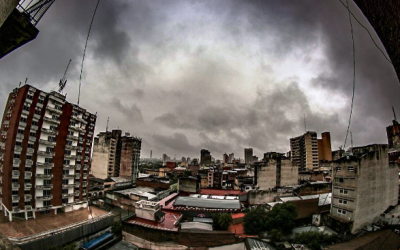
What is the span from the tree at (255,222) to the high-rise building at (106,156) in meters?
38.4

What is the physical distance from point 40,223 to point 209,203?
2008 centimetres

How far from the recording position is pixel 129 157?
157 ft

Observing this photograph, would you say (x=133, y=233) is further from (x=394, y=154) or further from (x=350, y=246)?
(x=394, y=154)

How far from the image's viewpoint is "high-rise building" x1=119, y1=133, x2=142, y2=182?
4734 cm

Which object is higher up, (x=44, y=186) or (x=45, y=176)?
(x=45, y=176)

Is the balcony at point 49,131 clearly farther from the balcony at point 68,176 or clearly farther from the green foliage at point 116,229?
the green foliage at point 116,229

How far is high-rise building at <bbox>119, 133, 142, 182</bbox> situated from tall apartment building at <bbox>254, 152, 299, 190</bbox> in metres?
30.7

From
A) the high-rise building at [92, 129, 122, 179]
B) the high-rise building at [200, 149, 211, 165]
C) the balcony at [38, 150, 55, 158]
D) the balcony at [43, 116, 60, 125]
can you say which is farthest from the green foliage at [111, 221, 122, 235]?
the high-rise building at [200, 149, 211, 165]

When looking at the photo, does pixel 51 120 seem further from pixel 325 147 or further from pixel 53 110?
pixel 325 147

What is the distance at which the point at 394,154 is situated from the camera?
33062 millimetres

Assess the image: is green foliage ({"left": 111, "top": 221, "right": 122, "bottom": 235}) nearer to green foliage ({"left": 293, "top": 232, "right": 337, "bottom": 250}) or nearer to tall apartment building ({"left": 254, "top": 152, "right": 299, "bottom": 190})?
green foliage ({"left": 293, "top": 232, "right": 337, "bottom": 250})

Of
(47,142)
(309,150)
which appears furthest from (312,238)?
(309,150)

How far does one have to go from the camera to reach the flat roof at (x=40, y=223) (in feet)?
57.1

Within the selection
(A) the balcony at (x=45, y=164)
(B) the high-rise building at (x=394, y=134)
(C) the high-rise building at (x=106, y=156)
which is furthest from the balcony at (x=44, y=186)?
(B) the high-rise building at (x=394, y=134)
